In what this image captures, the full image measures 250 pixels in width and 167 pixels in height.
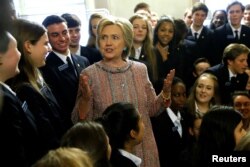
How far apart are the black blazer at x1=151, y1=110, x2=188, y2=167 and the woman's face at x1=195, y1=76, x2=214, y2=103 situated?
1.70ft

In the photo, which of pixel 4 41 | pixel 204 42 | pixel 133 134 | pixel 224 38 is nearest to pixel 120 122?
pixel 133 134

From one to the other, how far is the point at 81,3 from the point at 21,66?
13.3ft

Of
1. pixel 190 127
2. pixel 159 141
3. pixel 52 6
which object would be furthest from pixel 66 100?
pixel 52 6

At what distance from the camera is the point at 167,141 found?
2.83 metres

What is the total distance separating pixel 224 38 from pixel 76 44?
201 centimetres

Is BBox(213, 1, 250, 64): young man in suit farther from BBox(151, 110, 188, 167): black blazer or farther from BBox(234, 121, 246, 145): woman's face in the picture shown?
BBox(234, 121, 246, 145): woman's face

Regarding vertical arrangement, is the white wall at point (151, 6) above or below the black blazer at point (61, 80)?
above

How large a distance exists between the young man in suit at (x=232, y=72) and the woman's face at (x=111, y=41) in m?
1.52

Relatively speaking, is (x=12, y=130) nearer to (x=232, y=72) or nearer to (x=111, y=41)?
(x=111, y=41)

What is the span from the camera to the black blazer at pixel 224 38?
445 centimetres

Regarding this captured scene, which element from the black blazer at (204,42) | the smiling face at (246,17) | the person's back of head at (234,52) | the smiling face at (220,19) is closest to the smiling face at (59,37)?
the person's back of head at (234,52)

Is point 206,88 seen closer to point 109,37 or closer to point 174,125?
point 174,125

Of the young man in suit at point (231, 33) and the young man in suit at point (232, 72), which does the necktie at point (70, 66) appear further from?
the young man in suit at point (231, 33)

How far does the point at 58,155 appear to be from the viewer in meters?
1.34
